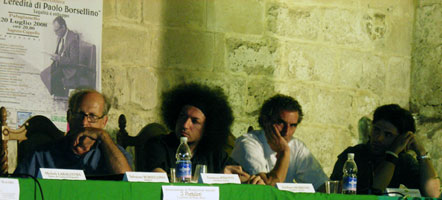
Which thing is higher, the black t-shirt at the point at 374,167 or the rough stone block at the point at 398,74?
the rough stone block at the point at 398,74

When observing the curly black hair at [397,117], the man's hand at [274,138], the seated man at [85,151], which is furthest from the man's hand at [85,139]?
the curly black hair at [397,117]

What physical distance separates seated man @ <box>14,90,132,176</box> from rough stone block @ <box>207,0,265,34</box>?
1361mm

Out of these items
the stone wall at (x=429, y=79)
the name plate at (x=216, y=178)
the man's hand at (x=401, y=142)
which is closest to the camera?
the name plate at (x=216, y=178)

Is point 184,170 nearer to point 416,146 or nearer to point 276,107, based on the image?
point 276,107

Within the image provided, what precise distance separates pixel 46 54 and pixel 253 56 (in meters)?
1.49

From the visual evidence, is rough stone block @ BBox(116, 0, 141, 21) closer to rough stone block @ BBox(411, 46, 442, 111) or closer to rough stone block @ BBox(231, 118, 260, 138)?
rough stone block @ BBox(231, 118, 260, 138)

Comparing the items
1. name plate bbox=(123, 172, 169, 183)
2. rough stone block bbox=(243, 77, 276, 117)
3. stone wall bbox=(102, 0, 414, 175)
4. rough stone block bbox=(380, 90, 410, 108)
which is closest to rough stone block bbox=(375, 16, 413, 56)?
stone wall bbox=(102, 0, 414, 175)

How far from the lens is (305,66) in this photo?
5.67 metres

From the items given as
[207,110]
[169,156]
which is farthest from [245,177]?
[207,110]

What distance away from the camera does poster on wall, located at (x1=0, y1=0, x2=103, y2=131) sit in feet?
15.1

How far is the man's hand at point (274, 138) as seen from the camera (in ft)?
15.0

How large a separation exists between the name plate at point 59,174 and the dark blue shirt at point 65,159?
1.00 metres

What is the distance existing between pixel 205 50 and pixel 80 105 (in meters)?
1.26

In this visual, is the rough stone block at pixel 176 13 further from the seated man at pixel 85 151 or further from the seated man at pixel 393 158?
the seated man at pixel 393 158
